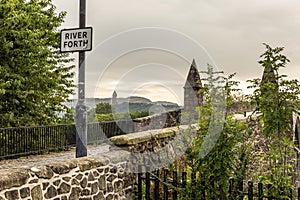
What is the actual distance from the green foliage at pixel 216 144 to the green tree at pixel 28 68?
949 centimetres

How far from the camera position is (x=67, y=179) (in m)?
5.91

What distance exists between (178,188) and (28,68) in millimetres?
10698

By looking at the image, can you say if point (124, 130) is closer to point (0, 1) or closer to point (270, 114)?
point (0, 1)

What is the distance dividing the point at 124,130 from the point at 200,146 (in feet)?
39.7

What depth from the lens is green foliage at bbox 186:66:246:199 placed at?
5.99m

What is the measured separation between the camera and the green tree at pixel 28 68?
579 inches

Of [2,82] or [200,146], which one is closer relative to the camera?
[200,146]

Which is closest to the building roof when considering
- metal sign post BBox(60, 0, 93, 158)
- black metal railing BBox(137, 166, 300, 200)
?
black metal railing BBox(137, 166, 300, 200)

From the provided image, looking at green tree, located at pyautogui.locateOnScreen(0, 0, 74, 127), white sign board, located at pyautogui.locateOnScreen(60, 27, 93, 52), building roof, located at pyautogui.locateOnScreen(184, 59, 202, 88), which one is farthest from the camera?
building roof, located at pyautogui.locateOnScreen(184, 59, 202, 88)

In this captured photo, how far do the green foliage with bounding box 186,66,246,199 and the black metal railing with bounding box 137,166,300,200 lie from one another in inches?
5.4

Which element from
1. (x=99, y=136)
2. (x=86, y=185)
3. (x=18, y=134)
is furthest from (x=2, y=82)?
(x=86, y=185)

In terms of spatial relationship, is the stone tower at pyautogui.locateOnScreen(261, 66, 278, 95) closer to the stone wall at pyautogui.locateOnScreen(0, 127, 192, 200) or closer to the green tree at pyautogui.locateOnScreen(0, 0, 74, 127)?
the stone wall at pyautogui.locateOnScreen(0, 127, 192, 200)

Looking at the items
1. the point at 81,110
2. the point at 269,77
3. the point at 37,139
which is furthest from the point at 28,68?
the point at 269,77

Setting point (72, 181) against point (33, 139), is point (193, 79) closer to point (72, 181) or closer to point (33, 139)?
point (33, 139)
